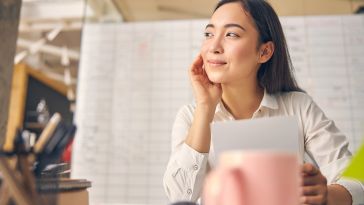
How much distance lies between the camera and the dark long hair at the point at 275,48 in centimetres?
108

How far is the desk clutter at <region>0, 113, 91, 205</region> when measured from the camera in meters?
0.49

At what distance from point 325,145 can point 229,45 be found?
415mm

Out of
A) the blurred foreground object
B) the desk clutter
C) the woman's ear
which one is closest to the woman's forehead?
the woman's ear

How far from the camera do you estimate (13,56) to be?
38.7 inches

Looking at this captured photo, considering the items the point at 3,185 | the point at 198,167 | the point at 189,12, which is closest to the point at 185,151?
the point at 198,167

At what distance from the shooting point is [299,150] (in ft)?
2.65

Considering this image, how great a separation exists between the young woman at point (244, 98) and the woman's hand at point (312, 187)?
0.12m

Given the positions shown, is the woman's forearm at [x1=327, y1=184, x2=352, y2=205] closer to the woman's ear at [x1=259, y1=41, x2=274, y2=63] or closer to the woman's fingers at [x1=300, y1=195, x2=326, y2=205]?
the woman's fingers at [x1=300, y1=195, x2=326, y2=205]

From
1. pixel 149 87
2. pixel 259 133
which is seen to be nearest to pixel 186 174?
pixel 259 133

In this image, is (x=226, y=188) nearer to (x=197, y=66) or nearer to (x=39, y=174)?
(x=39, y=174)

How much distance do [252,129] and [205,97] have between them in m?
0.42

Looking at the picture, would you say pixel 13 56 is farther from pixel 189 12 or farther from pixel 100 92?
pixel 189 12

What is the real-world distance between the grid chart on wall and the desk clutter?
5.51ft

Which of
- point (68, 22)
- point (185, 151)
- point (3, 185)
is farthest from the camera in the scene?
point (68, 22)
